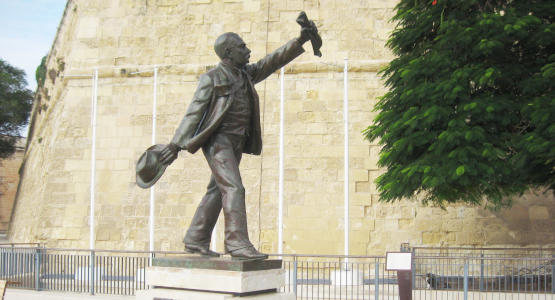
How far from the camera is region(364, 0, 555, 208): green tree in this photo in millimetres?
10414

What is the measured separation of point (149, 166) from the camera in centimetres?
571

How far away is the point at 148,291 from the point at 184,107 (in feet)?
40.6

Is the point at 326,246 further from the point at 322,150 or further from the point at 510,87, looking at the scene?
the point at 510,87

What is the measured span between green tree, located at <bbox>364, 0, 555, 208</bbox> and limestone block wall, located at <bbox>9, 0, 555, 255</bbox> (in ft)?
15.4

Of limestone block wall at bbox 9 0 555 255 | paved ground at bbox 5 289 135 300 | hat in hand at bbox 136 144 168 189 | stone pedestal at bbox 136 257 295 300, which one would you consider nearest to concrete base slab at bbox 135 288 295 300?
stone pedestal at bbox 136 257 295 300

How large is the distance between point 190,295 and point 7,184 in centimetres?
3769

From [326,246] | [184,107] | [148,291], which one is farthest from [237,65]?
[184,107]

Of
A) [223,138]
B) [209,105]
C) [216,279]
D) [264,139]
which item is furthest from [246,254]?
[264,139]

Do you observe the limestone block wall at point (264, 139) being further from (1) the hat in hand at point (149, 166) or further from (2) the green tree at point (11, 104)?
(2) the green tree at point (11, 104)

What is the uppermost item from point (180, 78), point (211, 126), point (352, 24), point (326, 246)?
point (352, 24)

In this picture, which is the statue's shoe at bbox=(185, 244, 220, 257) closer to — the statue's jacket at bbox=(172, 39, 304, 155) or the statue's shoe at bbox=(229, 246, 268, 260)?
the statue's shoe at bbox=(229, 246, 268, 260)

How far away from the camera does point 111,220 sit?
17.3 metres

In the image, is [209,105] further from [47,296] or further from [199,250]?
[47,296]

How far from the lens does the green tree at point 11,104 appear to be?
30469 mm
